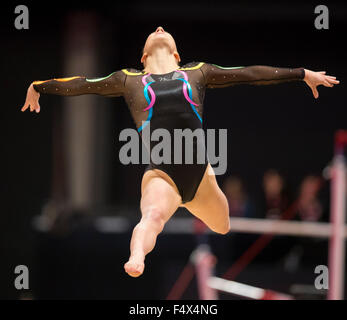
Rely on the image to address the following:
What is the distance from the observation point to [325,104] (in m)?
8.90

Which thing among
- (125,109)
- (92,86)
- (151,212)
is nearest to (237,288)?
(151,212)

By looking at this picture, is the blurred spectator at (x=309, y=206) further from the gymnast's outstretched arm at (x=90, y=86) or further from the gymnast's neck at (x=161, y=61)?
the gymnast's outstretched arm at (x=90, y=86)

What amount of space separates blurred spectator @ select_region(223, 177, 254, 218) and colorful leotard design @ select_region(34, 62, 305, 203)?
3.29 meters

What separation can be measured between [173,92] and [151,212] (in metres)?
0.62

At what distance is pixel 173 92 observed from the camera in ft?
10.4

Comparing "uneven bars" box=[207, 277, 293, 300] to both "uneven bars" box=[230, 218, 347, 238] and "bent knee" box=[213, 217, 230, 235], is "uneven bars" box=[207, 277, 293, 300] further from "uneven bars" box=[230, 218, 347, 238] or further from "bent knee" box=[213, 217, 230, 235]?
"bent knee" box=[213, 217, 230, 235]

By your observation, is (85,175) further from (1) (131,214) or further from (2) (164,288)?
(2) (164,288)

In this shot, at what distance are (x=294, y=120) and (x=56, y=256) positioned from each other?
4.22 meters

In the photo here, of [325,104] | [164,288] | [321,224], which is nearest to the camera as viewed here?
[321,224]

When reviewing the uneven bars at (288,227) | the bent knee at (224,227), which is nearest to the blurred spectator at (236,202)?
the uneven bars at (288,227)

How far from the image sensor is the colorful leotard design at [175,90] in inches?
125

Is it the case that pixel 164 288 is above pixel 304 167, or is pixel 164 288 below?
below
